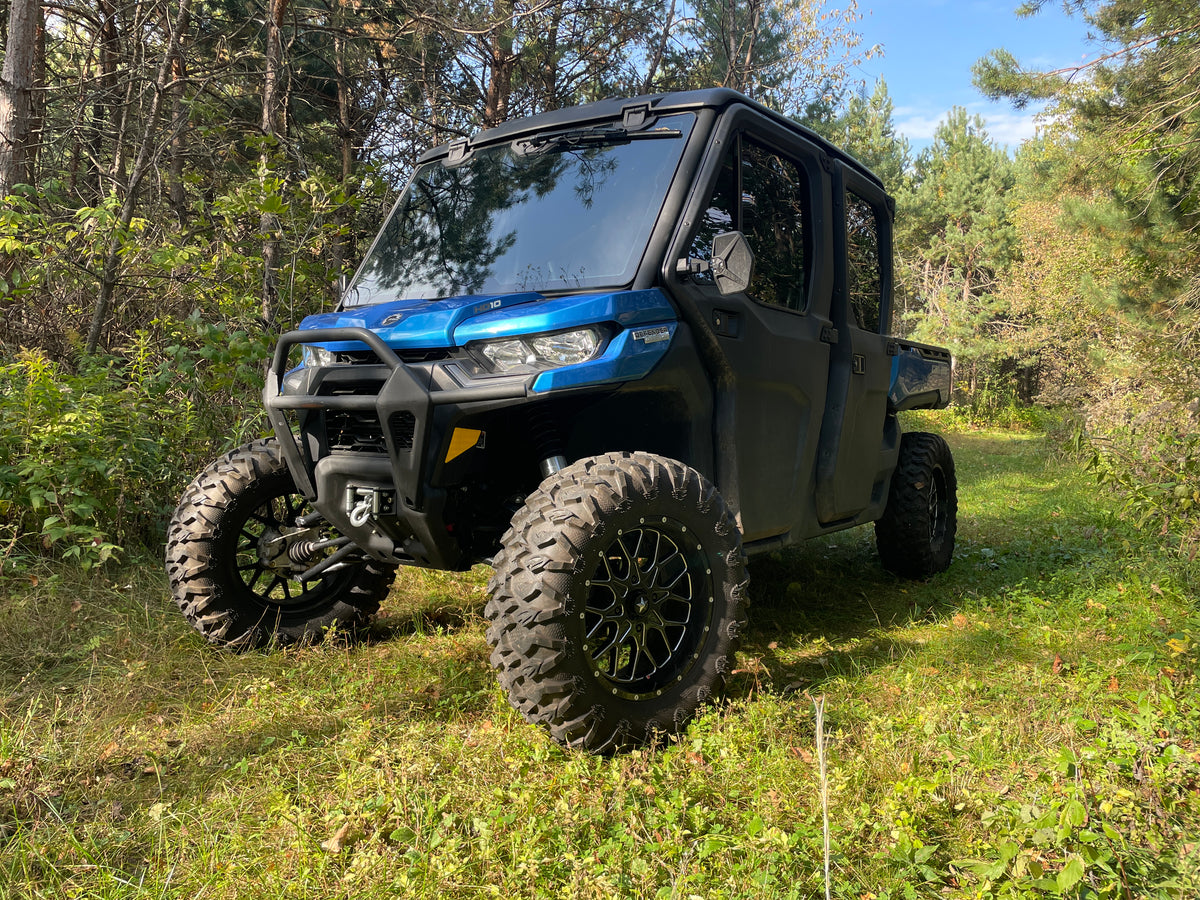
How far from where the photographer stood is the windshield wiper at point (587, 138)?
338 centimetres

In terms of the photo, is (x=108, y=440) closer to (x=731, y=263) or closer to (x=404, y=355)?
(x=404, y=355)

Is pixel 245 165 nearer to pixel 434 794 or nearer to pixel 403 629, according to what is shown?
pixel 403 629

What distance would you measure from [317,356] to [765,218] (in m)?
1.99


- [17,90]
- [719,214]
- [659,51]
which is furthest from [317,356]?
[659,51]

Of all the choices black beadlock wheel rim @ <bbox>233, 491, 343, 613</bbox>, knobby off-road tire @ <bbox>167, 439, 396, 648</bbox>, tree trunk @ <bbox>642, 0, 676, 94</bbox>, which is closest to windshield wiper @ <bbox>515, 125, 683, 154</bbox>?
knobby off-road tire @ <bbox>167, 439, 396, 648</bbox>

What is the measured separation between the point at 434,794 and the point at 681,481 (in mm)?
1250

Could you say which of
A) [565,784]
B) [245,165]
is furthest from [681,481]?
[245,165]

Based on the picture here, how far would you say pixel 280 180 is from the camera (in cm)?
534

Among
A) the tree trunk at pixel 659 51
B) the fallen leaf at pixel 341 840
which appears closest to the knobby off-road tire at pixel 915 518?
the fallen leaf at pixel 341 840

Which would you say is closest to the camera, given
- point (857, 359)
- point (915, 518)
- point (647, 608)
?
point (647, 608)

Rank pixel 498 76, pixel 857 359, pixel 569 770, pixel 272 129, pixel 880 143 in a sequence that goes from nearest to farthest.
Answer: pixel 569 770
pixel 857 359
pixel 272 129
pixel 498 76
pixel 880 143

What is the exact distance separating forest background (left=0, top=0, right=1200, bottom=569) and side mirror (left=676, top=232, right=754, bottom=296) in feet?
10.6

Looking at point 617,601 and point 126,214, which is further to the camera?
point 126,214

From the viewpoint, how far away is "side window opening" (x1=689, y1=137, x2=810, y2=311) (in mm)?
3379
